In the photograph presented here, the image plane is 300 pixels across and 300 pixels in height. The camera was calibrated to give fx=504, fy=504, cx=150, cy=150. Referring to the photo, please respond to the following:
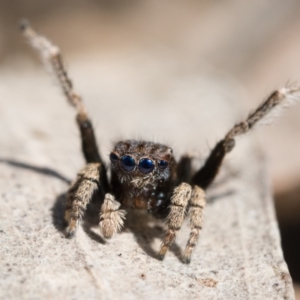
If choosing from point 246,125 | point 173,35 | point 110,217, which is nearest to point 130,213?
point 110,217

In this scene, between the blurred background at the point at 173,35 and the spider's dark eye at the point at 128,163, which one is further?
the blurred background at the point at 173,35

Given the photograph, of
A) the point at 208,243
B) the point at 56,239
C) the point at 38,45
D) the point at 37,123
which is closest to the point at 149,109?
the point at 37,123

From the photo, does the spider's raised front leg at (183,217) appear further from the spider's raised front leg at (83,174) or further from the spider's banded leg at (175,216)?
the spider's raised front leg at (83,174)

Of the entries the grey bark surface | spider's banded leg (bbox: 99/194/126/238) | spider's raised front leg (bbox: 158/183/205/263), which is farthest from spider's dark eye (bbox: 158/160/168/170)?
the grey bark surface

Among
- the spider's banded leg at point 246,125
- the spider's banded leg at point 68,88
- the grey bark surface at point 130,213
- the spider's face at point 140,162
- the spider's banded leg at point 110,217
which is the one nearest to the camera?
the grey bark surface at point 130,213

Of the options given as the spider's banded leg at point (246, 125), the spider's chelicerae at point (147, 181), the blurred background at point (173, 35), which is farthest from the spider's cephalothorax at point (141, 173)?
the blurred background at point (173, 35)

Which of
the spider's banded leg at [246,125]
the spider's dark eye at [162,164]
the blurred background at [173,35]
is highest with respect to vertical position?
the spider's banded leg at [246,125]

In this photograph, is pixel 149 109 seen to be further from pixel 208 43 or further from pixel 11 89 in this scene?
pixel 208 43
